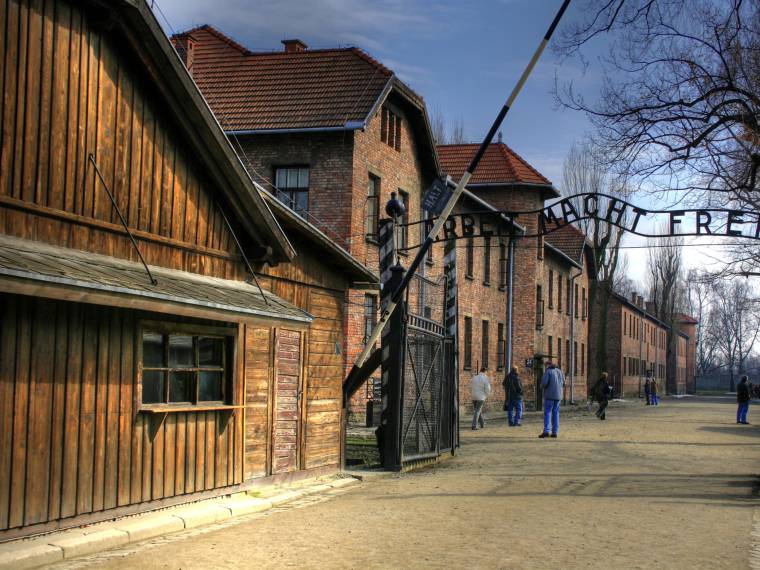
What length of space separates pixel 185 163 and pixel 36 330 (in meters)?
3.34

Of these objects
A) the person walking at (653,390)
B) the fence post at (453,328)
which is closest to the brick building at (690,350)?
the person walking at (653,390)

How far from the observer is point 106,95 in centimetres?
1048

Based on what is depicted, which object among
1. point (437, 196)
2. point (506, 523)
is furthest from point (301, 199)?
point (506, 523)

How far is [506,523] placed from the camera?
10750mm

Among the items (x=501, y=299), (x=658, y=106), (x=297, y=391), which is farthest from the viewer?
(x=501, y=299)

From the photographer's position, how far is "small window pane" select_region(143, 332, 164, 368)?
35.6 feet

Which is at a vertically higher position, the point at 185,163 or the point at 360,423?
the point at 185,163

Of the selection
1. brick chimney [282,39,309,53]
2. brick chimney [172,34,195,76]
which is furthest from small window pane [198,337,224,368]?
brick chimney [282,39,309,53]

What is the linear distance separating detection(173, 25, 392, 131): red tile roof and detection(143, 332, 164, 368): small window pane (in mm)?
16458

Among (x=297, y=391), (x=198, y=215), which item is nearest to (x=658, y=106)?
(x=297, y=391)

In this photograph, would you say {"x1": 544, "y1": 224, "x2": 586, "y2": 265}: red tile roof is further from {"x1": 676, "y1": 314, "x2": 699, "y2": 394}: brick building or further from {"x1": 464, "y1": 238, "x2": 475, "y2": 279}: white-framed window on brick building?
{"x1": 676, "y1": 314, "x2": 699, "y2": 394}: brick building

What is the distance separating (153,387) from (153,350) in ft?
1.32

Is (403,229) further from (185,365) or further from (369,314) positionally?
(185,365)

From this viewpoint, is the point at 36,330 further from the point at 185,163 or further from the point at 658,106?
the point at 658,106
